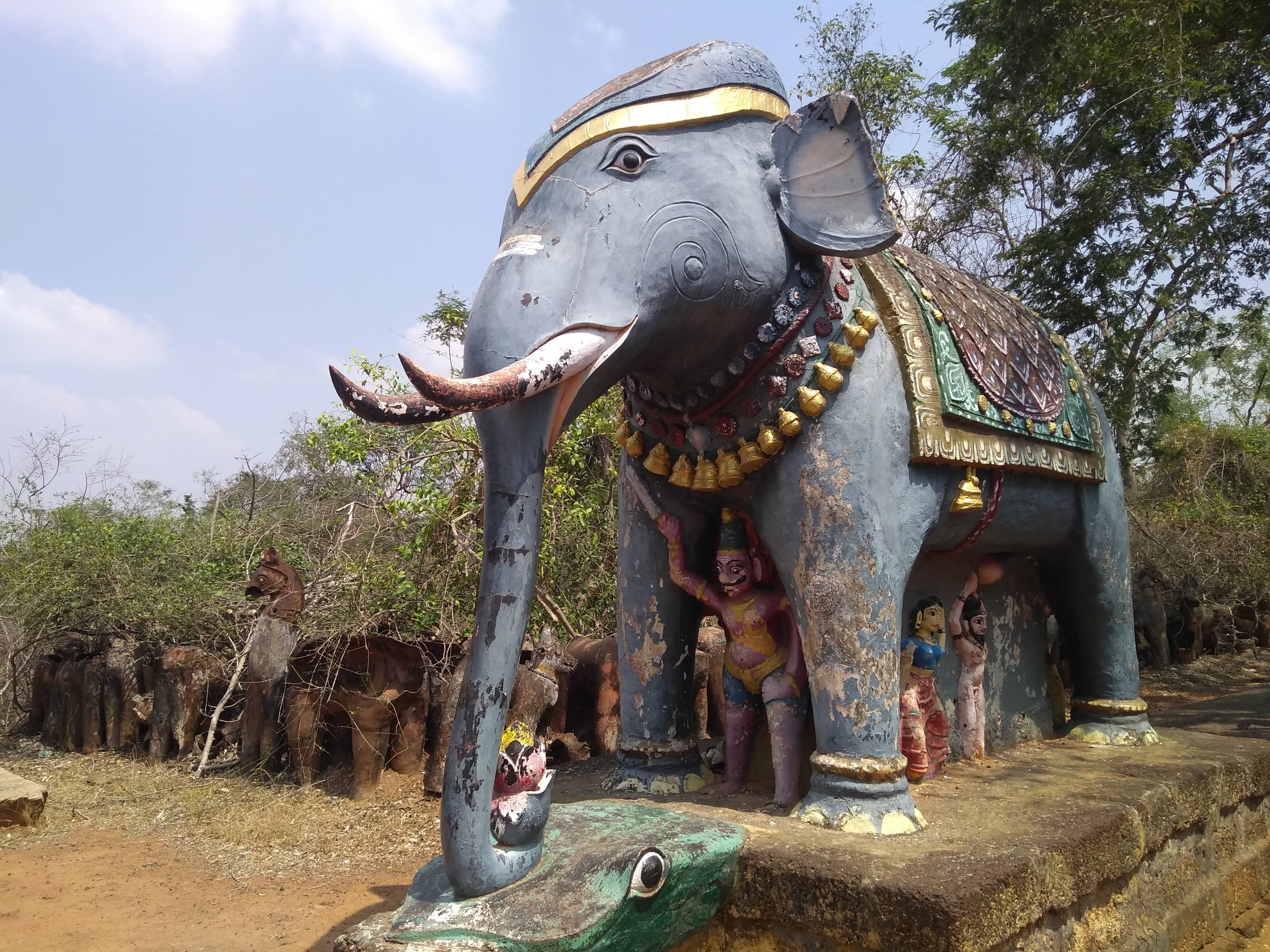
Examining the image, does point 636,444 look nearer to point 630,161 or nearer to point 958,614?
point 630,161

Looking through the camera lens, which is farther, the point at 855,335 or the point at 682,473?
the point at 682,473

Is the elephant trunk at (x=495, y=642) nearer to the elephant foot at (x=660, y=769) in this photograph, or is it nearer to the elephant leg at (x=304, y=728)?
the elephant foot at (x=660, y=769)

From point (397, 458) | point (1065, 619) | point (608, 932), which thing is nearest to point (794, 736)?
point (608, 932)

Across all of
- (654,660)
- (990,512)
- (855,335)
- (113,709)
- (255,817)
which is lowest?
(255,817)

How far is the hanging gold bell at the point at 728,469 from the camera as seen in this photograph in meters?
2.90

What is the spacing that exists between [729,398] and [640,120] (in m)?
0.82

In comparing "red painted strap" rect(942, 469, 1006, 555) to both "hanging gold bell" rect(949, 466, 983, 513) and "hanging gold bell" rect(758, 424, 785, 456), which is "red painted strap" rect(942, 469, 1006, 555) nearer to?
"hanging gold bell" rect(949, 466, 983, 513)

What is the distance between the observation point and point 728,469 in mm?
2916

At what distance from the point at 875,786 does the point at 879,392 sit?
112cm

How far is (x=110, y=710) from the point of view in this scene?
7.49 meters

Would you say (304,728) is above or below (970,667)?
below

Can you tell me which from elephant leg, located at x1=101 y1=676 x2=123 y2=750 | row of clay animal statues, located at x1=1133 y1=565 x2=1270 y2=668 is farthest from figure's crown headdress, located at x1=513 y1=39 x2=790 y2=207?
row of clay animal statues, located at x1=1133 y1=565 x2=1270 y2=668

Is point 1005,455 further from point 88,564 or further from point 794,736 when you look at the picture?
point 88,564

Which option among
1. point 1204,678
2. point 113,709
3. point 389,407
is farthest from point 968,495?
point 1204,678
